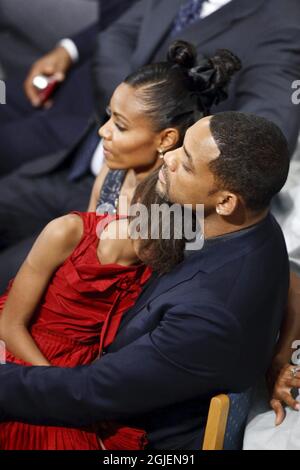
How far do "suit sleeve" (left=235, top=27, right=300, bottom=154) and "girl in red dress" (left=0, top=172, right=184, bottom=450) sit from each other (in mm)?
526

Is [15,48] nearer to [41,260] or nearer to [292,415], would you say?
[41,260]

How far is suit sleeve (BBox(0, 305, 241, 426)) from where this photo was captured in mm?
1270

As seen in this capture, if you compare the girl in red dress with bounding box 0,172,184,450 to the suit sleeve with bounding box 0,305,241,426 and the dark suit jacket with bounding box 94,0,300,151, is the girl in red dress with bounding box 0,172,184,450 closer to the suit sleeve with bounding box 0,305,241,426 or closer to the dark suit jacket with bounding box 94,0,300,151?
the suit sleeve with bounding box 0,305,241,426

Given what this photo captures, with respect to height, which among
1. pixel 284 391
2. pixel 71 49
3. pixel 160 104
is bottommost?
pixel 284 391

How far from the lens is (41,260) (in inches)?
57.2

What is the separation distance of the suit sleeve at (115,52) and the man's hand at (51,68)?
0.26 metres

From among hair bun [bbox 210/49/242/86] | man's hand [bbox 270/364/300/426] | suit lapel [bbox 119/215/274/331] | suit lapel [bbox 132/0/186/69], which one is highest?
hair bun [bbox 210/49/242/86]

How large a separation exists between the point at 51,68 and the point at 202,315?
1466 mm

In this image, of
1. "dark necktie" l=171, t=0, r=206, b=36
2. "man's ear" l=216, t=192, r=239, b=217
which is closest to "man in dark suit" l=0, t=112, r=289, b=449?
"man's ear" l=216, t=192, r=239, b=217

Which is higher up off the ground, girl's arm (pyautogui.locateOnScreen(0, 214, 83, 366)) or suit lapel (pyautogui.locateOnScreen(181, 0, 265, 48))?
girl's arm (pyautogui.locateOnScreen(0, 214, 83, 366))

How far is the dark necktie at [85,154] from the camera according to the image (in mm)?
2213

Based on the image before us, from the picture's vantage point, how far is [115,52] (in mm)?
2236

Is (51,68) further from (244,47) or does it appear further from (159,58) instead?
(244,47)

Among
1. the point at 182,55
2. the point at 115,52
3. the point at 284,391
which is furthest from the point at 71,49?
the point at 284,391
